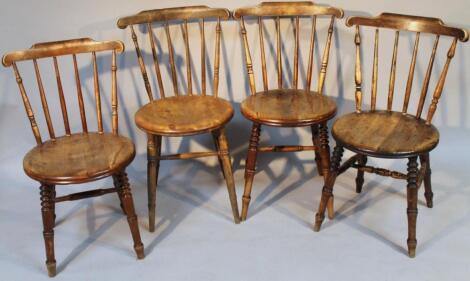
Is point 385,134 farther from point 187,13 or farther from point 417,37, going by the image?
point 187,13

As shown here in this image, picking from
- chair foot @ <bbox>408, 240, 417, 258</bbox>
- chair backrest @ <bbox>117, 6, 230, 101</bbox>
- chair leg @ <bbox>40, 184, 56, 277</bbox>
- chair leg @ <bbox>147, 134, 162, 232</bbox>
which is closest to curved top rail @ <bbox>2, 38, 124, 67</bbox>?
chair backrest @ <bbox>117, 6, 230, 101</bbox>

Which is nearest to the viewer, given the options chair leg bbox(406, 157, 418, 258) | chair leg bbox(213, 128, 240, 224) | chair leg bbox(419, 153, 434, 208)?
chair leg bbox(406, 157, 418, 258)

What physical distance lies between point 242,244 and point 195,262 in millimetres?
247

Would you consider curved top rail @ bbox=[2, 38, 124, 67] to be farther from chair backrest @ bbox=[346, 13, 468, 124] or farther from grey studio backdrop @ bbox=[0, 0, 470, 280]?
chair backrest @ bbox=[346, 13, 468, 124]

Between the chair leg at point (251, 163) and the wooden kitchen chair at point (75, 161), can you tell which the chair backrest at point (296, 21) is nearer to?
the chair leg at point (251, 163)

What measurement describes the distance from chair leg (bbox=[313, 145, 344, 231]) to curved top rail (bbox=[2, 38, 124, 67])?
113 cm

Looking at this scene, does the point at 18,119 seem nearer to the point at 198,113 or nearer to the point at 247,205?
the point at 198,113

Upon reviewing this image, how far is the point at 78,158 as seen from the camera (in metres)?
2.37

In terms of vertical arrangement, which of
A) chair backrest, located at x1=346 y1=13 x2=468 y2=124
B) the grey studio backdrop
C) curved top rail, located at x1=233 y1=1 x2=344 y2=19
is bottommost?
the grey studio backdrop

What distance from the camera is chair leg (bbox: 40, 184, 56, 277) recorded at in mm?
2305

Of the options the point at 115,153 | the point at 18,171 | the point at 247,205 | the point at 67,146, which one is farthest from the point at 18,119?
the point at 247,205

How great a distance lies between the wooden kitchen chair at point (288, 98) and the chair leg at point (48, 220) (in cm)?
91

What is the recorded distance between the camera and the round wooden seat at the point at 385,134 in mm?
2303

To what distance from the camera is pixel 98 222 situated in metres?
2.79
